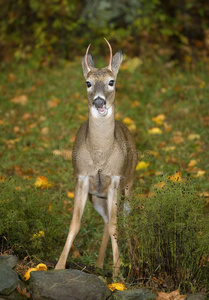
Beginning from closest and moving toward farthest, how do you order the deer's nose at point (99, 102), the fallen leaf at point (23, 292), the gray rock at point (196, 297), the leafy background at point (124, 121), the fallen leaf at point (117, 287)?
the fallen leaf at point (23, 292)
the gray rock at point (196, 297)
the fallen leaf at point (117, 287)
the leafy background at point (124, 121)
the deer's nose at point (99, 102)

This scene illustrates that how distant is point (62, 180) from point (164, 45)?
5.44 meters

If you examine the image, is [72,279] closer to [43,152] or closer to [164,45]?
[43,152]

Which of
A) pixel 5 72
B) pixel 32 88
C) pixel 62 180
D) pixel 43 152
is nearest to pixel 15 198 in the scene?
pixel 62 180

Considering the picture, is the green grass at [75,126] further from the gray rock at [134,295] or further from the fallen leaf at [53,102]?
the gray rock at [134,295]

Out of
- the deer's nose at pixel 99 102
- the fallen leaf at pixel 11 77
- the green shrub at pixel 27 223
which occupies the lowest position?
the green shrub at pixel 27 223

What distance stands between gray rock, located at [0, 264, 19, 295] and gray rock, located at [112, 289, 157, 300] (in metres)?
0.68

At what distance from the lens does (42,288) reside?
3.57 meters

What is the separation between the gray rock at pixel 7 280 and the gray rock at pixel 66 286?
0.41 ft

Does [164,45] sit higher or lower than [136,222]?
higher

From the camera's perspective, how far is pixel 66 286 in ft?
11.9

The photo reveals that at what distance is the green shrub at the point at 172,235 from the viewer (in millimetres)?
4031

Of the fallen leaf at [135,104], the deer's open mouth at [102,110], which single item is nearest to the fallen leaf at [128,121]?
the fallen leaf at [135,104]

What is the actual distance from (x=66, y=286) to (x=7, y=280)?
40cm

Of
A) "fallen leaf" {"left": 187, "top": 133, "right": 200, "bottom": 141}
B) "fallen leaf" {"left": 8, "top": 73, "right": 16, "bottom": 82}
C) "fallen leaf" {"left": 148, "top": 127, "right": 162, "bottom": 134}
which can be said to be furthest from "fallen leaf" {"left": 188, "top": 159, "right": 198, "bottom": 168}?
"fallen leaf" {"left": 8, "top": 73, "right": 16, "bottom": 82}
